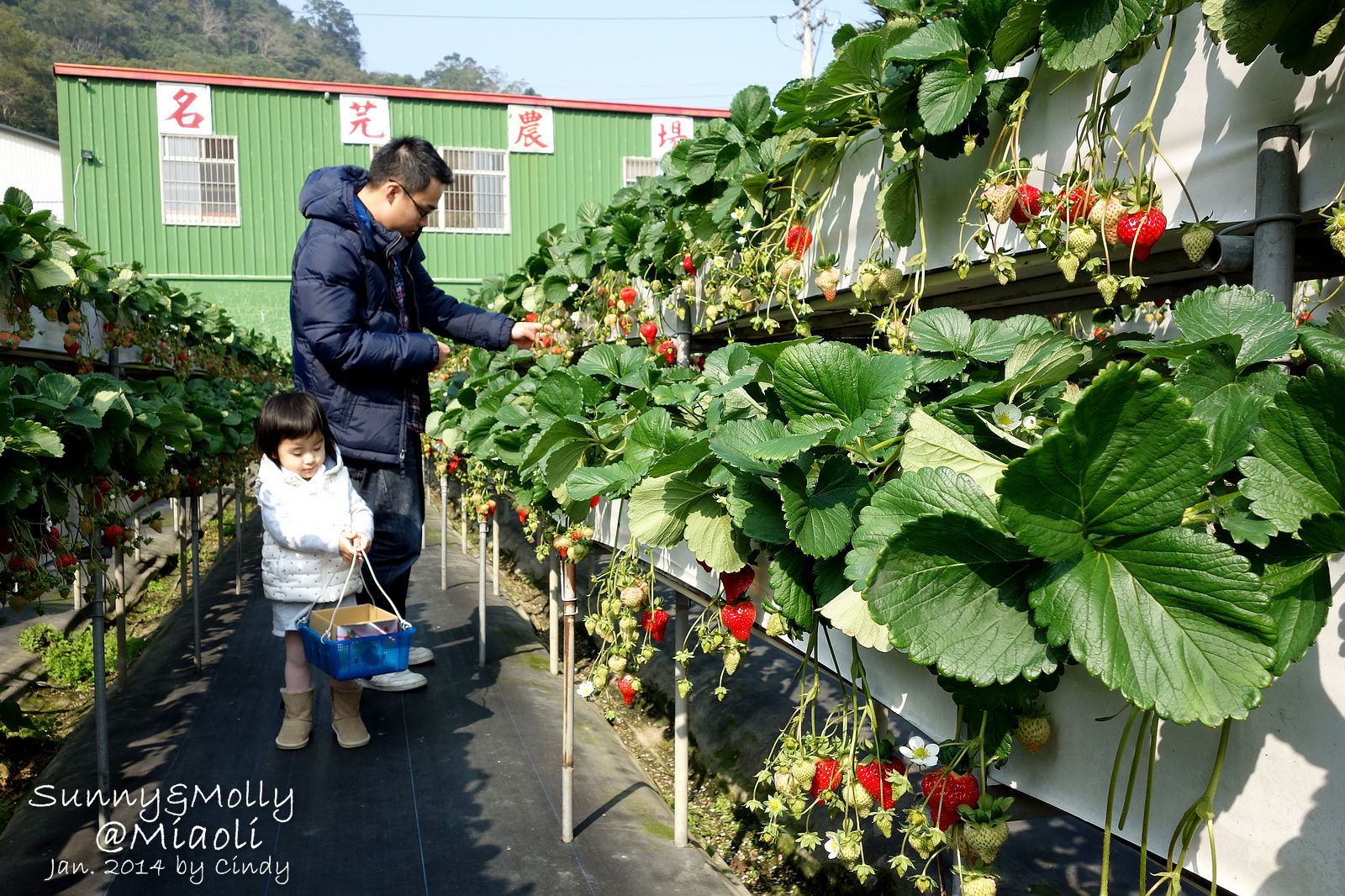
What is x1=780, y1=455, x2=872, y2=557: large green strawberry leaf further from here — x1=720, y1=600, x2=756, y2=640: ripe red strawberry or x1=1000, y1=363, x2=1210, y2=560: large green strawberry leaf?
x1=720, y1=600, x2=756, y2=640: ripe red strawberry

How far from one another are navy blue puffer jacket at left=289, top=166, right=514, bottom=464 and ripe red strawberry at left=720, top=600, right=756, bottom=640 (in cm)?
188

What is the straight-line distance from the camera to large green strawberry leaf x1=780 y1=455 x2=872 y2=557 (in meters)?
0.91

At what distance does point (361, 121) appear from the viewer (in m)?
14.7

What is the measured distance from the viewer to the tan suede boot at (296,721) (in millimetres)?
2891

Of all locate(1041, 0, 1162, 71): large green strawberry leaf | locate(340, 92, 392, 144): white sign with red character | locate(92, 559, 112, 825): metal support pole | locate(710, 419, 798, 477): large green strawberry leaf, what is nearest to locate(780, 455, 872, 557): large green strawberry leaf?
locate(710, 419, 798, 477): large green strawberry leaf

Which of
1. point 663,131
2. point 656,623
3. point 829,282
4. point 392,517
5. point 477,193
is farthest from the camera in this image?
point 663,131

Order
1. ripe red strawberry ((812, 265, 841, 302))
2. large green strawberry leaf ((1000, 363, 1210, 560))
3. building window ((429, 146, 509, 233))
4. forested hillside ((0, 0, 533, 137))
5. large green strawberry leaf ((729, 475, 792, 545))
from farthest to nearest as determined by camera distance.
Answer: forested hillside ((0, 0, 533, 137)), building window ((429, 146, 509, 233)), ripe red strawberry ((812, 265, 841, 302)), large green strawberry leaf ((729, 475, 792, 545)), large green strawberry leaf ((1000, 363, 1210, 560))

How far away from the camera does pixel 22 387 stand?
242cm

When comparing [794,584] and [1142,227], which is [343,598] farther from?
[1142,227]

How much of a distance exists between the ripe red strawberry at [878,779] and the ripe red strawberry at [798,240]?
1176 millimetres

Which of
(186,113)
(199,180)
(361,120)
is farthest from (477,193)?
(186,113)

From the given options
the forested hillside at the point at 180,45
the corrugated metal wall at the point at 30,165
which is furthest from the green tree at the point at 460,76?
the corrugated metal wall at the point at 30,165

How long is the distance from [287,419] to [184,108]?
14.3 m

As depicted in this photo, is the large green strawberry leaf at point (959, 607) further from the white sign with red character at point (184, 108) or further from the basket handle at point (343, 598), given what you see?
the white sign with red character at point (184, 108)
